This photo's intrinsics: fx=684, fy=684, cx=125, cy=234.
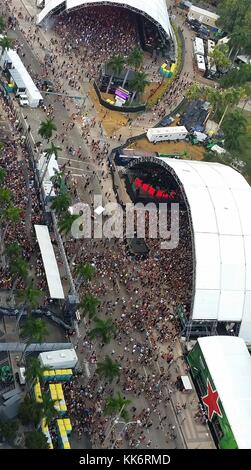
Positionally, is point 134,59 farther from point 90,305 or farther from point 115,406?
point 115,406

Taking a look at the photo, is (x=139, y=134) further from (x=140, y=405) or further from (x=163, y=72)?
(x=140, y=405)

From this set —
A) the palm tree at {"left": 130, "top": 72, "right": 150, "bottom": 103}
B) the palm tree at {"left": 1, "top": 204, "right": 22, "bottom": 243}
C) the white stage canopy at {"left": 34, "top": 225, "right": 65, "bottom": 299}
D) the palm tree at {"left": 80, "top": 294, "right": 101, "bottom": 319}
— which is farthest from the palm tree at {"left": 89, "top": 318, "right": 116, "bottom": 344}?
the palm tree at {"left": 130, "top": 72, "right": 150, "bottom": 103}

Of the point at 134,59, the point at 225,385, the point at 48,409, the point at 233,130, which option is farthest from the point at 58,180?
the point at 48,409

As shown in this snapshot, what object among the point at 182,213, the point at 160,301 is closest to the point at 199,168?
the point at 182,213

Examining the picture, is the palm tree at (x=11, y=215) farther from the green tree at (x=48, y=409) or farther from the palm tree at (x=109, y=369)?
the green tree at (x=48, y=409)

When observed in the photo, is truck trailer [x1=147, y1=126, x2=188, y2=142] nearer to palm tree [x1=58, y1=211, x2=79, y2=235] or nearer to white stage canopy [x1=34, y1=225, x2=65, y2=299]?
white stage canopy [x1=34, y1=225, x2=65, y2=299]

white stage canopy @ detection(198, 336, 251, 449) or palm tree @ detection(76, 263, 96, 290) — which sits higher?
palm tree @ detection(76, 263, 96, 290)

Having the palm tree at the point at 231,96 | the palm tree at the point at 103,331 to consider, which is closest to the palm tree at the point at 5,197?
the palm tree at the point at 103,331
